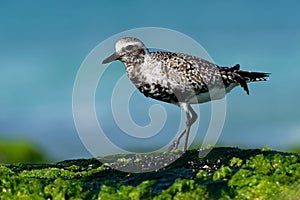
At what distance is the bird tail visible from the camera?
18172 millimetres

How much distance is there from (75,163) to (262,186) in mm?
6040

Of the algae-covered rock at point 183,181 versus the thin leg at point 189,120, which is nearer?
the algae-covered rock at point 183,181

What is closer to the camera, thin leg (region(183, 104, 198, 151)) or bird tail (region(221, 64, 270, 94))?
thin leg (region(183, 104, 198, 151))

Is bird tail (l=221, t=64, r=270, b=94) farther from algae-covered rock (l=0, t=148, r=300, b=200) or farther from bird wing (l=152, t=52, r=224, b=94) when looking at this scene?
algae-covered rock (l=0, t=148, r=300, b=200)

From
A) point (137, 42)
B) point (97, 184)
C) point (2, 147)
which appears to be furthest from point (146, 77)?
point (2, 147)

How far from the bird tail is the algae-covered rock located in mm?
3079

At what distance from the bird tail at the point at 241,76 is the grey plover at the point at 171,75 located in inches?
12.5

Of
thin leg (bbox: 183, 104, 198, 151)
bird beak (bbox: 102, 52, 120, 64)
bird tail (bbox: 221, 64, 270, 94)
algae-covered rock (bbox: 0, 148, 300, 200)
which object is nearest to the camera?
algae-covered rock (bbox: 0, 148, 300, 200)

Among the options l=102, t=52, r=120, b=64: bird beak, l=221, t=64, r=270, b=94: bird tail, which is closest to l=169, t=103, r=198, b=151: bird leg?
l=221, t=64, r=270, b=94: bird tail

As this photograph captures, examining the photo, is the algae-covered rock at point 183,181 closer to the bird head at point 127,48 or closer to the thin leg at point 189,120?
the thin leg at point 189,120

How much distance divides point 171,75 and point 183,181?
4.81 meters

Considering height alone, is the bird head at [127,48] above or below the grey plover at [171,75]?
above

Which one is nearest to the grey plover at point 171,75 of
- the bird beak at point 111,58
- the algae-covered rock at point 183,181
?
the bird beak at point 111,58

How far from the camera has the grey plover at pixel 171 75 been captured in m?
17.1
